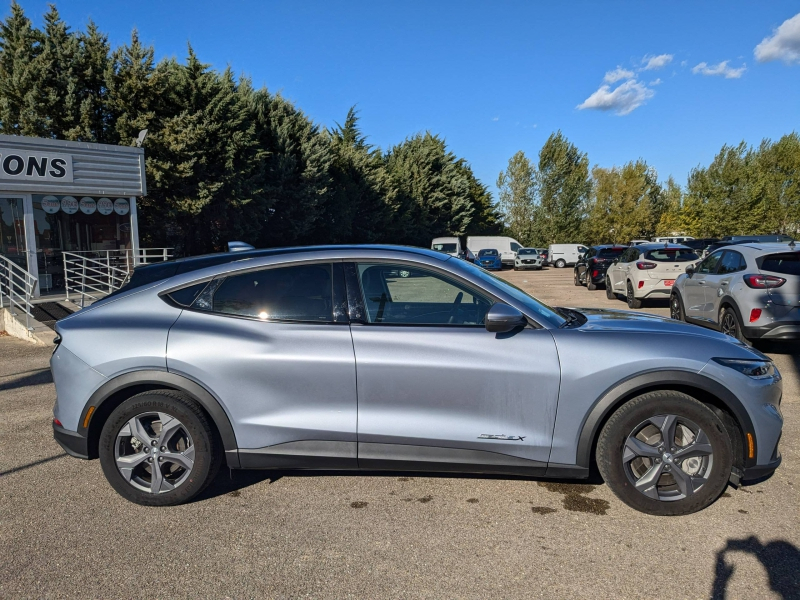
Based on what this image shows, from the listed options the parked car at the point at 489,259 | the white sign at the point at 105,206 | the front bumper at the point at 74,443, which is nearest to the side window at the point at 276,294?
the front bumper at the point at 74,443

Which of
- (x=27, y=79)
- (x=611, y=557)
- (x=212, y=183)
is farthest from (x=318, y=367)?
(x=27, y=79)

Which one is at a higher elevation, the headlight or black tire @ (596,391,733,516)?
the headlight

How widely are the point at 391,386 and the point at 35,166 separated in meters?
13.4

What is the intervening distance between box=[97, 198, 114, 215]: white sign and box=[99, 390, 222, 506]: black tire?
13272 millimetres

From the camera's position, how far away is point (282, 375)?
3.55m

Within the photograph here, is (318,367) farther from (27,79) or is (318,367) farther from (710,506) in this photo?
(27,79)

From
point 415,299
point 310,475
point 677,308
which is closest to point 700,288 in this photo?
point 677,308

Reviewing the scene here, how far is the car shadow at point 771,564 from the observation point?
109 inches

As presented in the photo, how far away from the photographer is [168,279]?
3.91 m

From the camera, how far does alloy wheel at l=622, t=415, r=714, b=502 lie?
11.3 ft

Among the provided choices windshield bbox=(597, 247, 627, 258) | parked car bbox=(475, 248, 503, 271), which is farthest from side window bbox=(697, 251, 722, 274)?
parked car bbox=(475, 248, 503, 271)

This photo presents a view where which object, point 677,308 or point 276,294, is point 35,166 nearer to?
point 276,294

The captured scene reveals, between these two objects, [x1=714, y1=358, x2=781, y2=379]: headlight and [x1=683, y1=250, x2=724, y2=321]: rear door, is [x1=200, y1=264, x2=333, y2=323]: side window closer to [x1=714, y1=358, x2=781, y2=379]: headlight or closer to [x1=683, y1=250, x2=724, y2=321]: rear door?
[x1=714, y1=358, x2=781, y2=379]: headlight

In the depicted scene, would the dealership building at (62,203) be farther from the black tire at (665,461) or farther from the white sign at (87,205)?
the black tire at (665,461)
